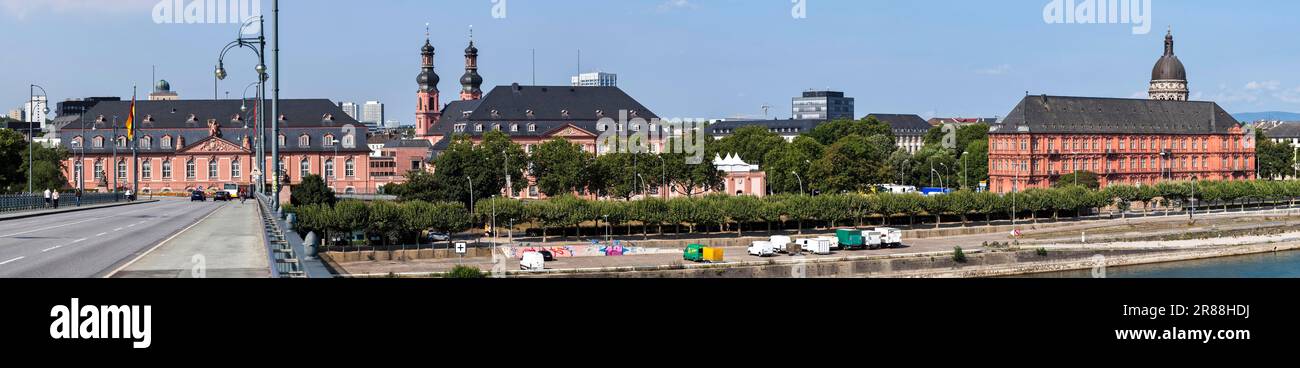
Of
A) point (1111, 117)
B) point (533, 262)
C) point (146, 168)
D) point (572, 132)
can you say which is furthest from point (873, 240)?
point (146, 168)

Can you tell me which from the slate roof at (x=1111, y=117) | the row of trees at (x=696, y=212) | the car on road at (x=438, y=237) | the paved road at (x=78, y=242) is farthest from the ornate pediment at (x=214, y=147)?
the paved road at (x=78, y=242)

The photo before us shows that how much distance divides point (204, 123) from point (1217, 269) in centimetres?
10097

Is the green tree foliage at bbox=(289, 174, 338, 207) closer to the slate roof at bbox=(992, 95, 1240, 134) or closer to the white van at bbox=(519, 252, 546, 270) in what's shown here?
the white van at bbox=(519, 252, 546, 270)

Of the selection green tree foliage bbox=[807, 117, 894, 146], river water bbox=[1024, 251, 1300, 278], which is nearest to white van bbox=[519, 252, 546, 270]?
river water bbox=[1024, 251, 1300, 278]

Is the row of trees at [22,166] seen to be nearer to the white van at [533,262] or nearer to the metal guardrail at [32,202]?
the metal guardrail at [32,202]

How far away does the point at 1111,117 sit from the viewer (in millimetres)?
151000

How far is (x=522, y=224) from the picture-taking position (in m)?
90.9

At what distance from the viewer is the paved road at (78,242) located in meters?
23.7

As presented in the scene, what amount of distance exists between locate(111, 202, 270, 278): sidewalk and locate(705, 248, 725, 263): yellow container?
39.0 m

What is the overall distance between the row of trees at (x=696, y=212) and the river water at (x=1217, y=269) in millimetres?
15152

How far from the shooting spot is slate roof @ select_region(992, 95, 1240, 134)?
146 metres
